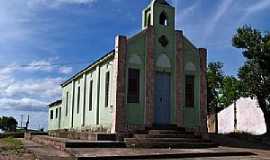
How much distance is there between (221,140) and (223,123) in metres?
12.6

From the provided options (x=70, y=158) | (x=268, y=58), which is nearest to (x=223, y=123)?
(x=268, y=58)

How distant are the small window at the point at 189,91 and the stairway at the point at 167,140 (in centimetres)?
206

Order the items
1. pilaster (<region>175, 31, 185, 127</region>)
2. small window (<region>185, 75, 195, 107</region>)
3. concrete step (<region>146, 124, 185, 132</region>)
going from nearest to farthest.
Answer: concrete step (<region>146, 124, 185, 132</region>)
pilaster (<region>175, 31, 185, 127</region>)
small window (<region>185, 75, 195, 107</region>)

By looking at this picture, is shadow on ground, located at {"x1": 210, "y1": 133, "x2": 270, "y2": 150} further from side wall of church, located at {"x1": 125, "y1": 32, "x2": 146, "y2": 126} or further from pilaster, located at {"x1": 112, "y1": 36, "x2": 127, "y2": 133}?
pilaster, located at {"x1": 112, "y1": 36, "x2": 127, "y2": 133}

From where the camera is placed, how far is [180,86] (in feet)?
68.1

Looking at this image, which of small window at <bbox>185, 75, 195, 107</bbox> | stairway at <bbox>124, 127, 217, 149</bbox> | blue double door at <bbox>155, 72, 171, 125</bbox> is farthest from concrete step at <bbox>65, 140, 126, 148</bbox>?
small window at <bbox>185, 75, 195, 107</bbox>

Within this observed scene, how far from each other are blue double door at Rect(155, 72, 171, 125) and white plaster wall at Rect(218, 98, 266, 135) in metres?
9.54

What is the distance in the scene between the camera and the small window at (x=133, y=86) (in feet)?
64.6

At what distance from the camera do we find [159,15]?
21297 mm

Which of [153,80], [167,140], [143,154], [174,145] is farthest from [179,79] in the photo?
[143,154]

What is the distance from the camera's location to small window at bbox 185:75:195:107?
21095 millimetres

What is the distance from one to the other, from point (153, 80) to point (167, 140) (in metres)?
4.04

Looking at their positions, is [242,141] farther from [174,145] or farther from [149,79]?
[149,79]

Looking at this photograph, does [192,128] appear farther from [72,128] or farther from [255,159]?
[72,128]
